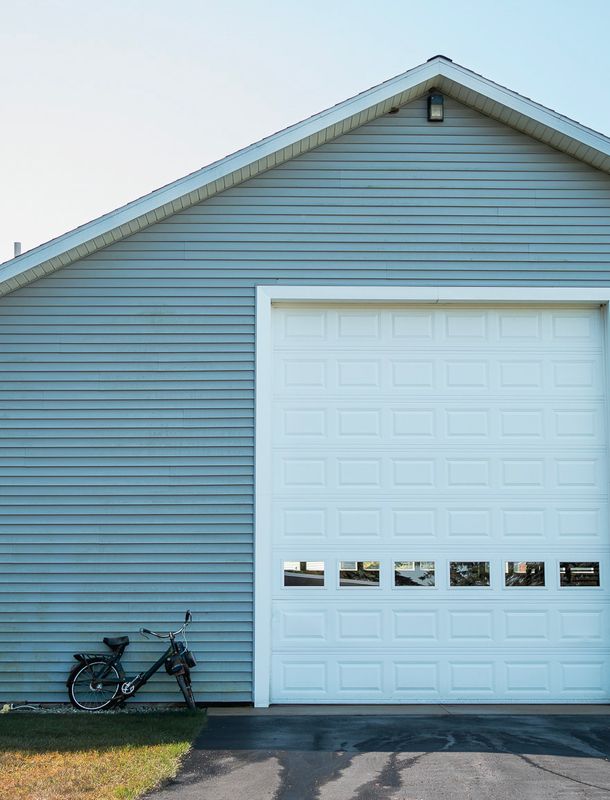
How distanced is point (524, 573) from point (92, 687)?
4409mm

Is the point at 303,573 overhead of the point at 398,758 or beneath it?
overhead

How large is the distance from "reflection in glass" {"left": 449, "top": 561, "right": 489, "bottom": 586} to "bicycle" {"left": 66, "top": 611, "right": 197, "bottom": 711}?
268 cm

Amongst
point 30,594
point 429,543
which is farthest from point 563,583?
point 30,594

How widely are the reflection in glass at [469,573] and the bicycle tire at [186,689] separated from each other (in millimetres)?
2778

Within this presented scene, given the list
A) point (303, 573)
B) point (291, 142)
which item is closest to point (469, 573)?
point (303, 573)

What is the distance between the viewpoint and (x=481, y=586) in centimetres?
945

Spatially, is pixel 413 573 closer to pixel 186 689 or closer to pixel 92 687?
pixel 186 689

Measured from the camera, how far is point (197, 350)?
31.2 feet

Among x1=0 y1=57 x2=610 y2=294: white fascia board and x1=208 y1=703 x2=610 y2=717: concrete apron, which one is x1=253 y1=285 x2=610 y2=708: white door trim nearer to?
x1=0 y1=57 x2=610 y2=294: white fascia board

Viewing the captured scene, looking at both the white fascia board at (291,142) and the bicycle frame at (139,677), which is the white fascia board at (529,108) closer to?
the white fascia board at (291,142)

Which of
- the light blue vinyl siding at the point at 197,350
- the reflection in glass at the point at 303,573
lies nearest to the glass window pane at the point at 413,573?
the reflection in glass at the point at 303,573

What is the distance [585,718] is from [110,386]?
5.57 metres

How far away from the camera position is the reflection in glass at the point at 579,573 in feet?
31.0

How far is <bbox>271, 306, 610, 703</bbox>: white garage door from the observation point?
934 centimetres
